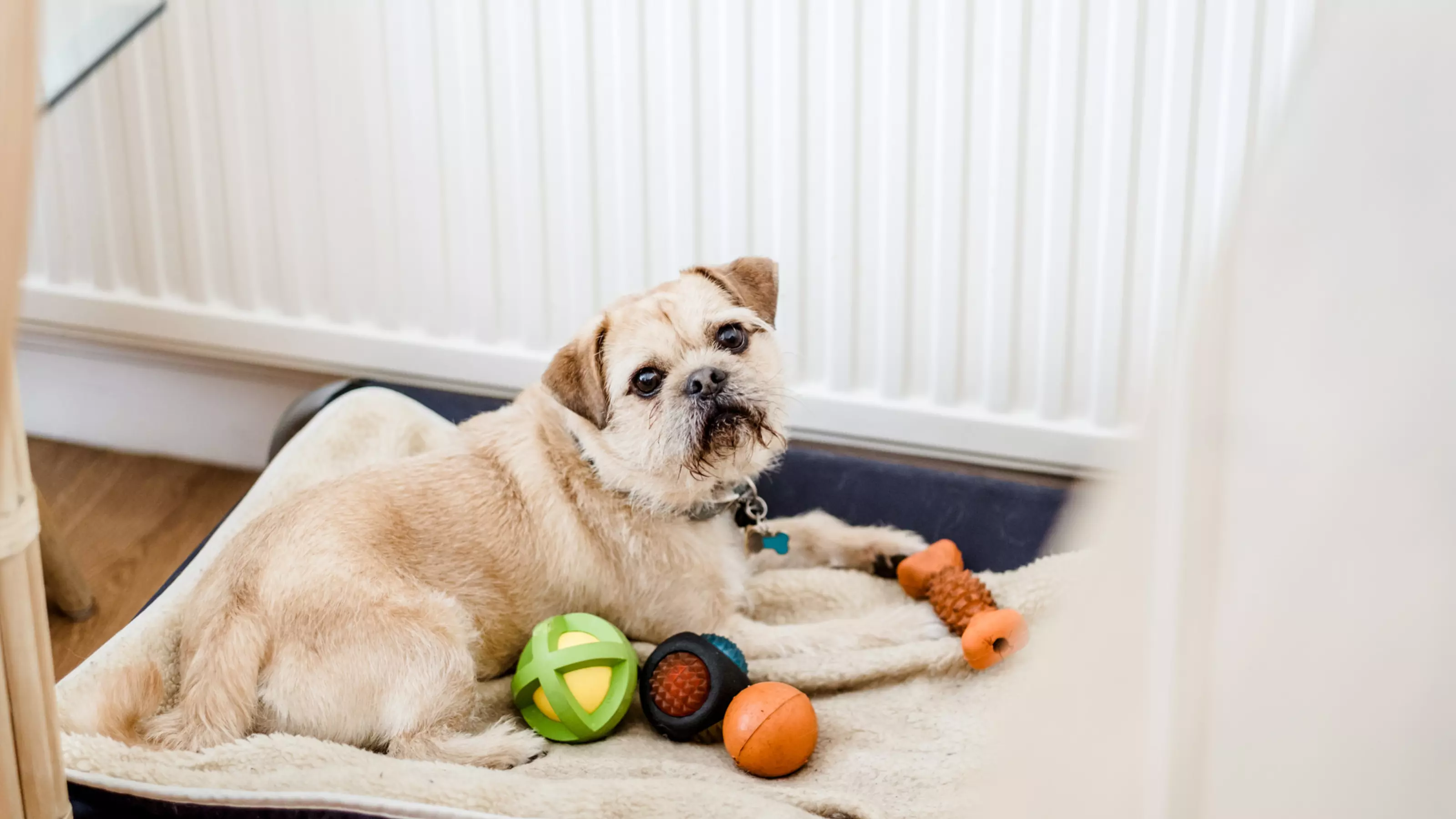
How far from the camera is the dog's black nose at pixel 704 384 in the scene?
4.60ft

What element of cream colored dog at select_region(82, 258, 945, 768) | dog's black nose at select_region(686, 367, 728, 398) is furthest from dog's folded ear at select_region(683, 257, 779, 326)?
dog's black nose at select_region(686, 367, 728, 398)

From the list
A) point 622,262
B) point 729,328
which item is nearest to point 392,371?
point 622,262

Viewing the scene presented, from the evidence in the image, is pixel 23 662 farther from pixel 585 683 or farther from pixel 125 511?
pixel 125 511

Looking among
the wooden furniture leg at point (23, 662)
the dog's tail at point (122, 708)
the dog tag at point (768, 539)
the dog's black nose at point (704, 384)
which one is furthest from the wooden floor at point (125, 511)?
the wooden furniture leg at point (23, 662)

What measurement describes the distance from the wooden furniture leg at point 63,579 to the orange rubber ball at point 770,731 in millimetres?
1169

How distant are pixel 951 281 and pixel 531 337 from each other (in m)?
0.72

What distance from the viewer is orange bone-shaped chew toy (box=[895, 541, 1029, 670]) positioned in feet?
4.93

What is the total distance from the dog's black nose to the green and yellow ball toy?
29 centimetres

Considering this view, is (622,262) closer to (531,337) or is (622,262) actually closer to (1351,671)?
(531,337)

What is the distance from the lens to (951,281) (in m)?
1.93

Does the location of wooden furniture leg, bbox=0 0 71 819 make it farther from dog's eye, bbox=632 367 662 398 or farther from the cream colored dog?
dog's eye, bbox=632 367 662 398

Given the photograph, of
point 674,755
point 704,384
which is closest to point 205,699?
point 674,755

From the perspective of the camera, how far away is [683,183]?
1963mm

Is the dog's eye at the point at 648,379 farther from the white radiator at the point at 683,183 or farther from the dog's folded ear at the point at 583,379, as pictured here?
the white radiator at the point at 683,183
